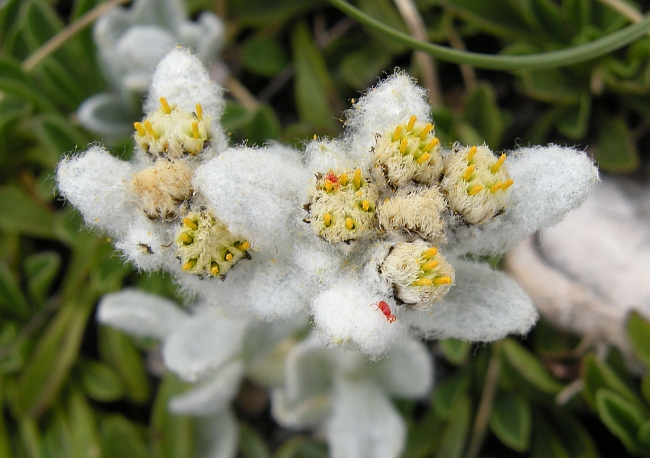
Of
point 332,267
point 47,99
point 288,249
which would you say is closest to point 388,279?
point 332,267

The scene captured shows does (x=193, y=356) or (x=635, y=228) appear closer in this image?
(x=193, y=356)

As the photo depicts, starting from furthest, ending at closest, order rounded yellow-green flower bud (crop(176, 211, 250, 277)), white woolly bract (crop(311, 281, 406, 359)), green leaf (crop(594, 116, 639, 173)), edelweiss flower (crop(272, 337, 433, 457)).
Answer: green leaf (crop(594, 116, 639, 173))
edelweiss flower (crop(272, 337, 433, 457))
rounded yellow-green flower bud (crop(176, 211, 250, 277))
white woolly bract (crop(311, 281, 406, 359))

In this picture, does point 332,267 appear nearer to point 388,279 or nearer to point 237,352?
point 388,279

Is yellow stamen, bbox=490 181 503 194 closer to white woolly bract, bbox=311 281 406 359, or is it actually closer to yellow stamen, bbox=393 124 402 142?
yellow stamen, bbox=393 124 402 142

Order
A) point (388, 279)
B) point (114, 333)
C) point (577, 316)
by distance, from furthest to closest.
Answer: point (114, 333) < point (577, 316) < point (388, 279)

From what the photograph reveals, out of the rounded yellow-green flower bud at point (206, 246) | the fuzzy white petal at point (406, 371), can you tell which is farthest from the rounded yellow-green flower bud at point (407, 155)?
the fuzzy white petal at point (406, 371)

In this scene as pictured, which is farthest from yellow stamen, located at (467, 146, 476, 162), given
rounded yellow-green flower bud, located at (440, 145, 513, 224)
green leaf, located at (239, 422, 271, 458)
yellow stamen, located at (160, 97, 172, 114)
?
green leaf, located at (239, 422, 271, 458)
